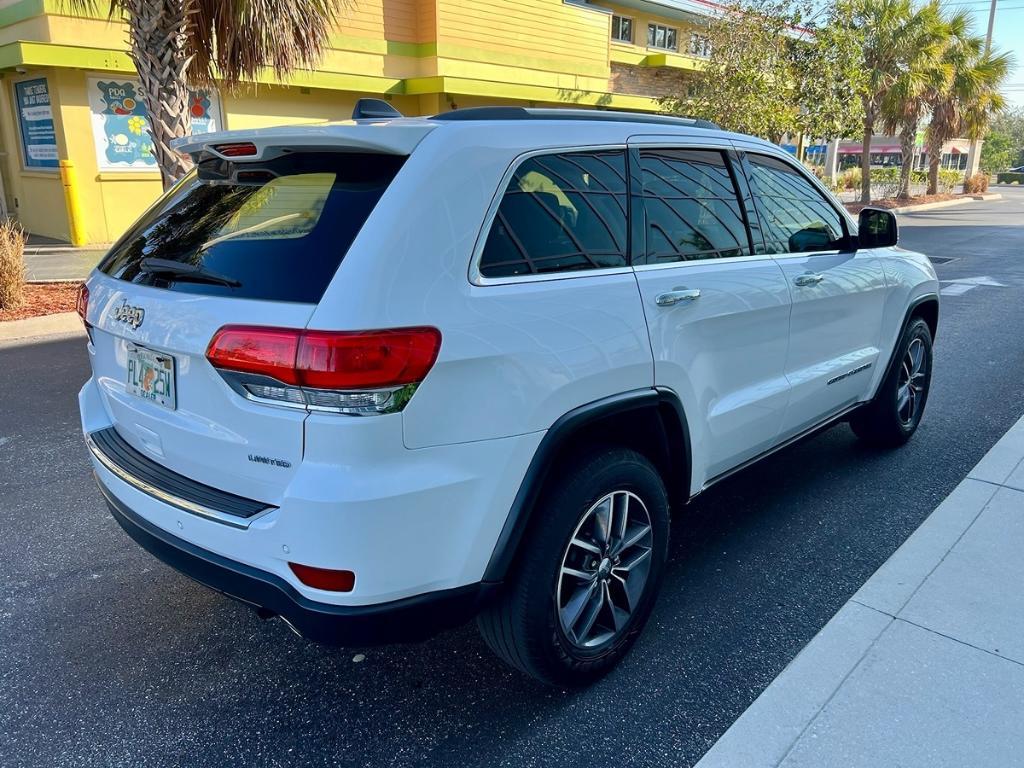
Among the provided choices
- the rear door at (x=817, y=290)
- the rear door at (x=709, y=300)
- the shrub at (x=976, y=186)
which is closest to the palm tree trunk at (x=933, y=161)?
the shrub at (x=976, y=186)

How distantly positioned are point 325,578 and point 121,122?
14.7 m

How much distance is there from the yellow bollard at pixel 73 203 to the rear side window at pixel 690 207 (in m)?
13.4

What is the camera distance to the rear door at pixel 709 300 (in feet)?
9.36

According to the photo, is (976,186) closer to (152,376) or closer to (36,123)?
(36,123)

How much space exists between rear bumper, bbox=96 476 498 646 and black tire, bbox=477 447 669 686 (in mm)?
161

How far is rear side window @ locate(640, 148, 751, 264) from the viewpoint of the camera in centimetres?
296

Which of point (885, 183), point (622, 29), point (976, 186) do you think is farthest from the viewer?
point (976, 186)

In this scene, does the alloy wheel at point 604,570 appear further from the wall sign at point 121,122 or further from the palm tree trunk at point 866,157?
the palm tree trunk at point 866,157

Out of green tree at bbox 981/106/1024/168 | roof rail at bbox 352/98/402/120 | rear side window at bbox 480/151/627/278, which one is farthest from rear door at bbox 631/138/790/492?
green tree at bbox 981/106/1024/168

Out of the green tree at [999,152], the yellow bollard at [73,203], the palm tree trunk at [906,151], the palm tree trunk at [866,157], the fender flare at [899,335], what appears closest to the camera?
the fender flare at [899,335]

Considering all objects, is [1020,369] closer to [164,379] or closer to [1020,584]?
[1020,584]

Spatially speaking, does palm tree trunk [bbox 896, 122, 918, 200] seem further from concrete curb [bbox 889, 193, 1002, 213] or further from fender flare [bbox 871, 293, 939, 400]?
fender flare [bbox 871, 293, 939, 400]

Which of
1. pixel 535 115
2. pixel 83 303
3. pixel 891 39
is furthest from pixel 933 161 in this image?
pixel 83 303

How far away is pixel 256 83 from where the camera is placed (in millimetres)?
11812
